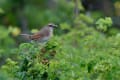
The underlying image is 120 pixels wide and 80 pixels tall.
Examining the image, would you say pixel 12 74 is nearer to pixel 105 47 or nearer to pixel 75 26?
pixel 105 47

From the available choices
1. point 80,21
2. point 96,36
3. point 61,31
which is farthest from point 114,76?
point 61,31

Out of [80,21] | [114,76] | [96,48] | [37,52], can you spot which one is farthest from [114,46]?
[80,21]

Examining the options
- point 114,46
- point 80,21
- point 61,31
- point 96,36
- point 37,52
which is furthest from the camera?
point 61,31

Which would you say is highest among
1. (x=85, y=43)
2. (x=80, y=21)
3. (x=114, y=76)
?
(x=80, y=21)

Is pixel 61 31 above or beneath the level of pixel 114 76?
above

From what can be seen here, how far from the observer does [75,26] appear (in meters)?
14.7

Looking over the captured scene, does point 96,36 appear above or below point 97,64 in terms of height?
above

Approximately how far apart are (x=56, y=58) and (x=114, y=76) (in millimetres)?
843

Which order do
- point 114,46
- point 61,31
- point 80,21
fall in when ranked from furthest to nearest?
point 61,31, point 80,21, point 114,46

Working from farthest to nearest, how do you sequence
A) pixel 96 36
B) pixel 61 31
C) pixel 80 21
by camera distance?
pixel 61 31 < pixel 80 21 < pixel 96 36

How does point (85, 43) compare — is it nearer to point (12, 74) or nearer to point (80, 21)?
point (12, 74)

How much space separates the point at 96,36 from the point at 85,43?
65 cm

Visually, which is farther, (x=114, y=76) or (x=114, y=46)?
(x=114, y=46)

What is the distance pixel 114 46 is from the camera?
10.7 meters
